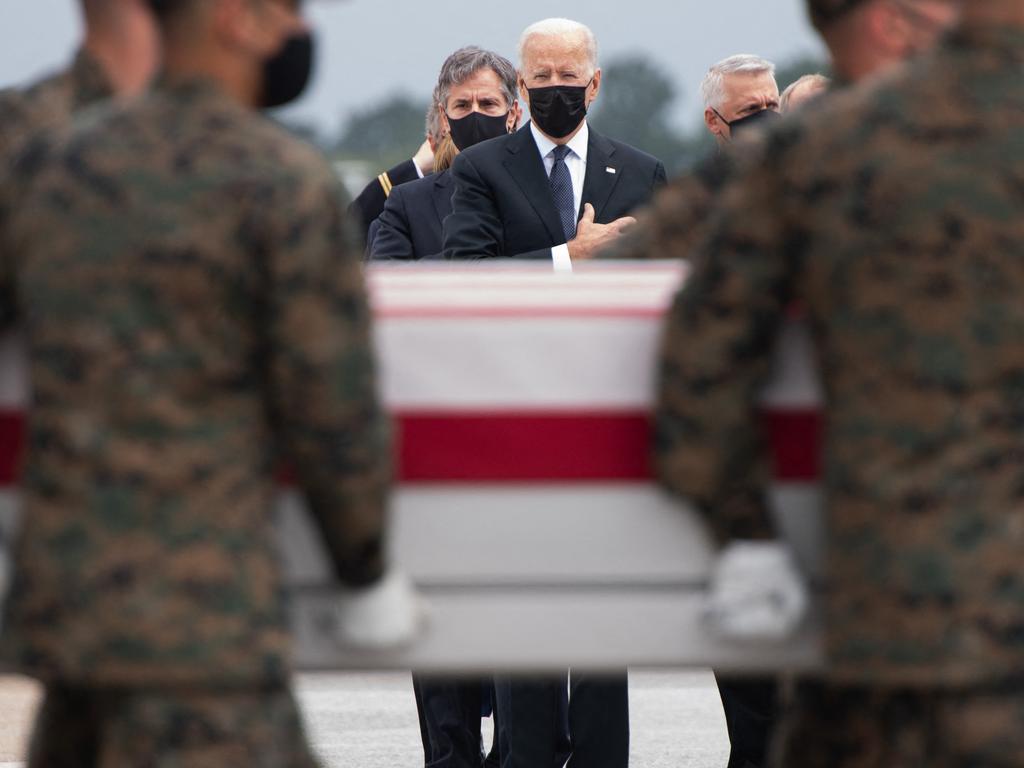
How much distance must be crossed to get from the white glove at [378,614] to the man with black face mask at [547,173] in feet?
9.26

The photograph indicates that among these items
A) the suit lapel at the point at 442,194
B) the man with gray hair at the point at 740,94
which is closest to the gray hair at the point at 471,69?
the suit lapel at the point at 442,194

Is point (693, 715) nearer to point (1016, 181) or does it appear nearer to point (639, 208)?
point (639, 208)

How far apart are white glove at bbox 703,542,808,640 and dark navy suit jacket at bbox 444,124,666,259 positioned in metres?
2.84

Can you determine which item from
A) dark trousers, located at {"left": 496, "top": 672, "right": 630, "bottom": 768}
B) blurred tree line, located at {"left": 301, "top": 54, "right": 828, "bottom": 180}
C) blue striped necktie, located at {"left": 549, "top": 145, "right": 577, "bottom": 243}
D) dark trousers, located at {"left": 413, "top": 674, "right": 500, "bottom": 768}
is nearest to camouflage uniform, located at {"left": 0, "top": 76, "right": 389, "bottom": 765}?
dark trousers, located at {"left": 496, "top": 672, "right": 630, "bottom": 768}

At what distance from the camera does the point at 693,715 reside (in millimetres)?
7824

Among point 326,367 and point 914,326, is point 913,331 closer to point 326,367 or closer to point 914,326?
point 914,326

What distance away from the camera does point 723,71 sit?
6391 millimetres

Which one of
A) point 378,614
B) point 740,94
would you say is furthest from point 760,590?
point 740,94

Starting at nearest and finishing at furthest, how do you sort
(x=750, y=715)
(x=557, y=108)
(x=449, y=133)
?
(x=557, y=108) < (x=750, y=715) < (x=449, y=133)

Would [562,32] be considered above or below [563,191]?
above

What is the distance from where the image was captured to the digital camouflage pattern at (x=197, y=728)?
2.90 meters

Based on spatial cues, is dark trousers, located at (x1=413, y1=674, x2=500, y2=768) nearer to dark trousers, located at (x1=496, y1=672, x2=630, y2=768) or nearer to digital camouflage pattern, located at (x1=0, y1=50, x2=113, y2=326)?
dark trousers, located at (x1=496, y1=672, x2=630, y2=768)

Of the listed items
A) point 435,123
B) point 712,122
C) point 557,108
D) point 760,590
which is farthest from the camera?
point 435,123

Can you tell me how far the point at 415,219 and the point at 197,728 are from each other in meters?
3.99
